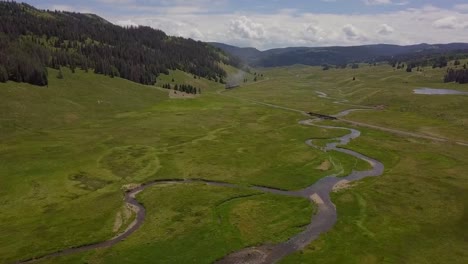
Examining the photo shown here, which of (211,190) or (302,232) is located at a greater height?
(302,232)

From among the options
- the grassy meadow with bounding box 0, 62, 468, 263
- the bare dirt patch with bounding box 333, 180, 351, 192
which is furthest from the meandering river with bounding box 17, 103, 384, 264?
the grassy meadow with bounding box 0, 62, 468, 263

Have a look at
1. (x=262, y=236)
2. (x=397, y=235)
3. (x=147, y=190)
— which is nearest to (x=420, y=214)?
(x=397, y=235)

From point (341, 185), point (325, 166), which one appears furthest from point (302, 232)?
point (325, 166)

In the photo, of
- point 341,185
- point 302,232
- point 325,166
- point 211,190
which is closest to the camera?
point 302,232

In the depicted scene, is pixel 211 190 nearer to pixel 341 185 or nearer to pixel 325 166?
pixel 341 185

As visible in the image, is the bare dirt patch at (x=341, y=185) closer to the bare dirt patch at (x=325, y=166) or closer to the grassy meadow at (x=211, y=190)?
the grassy meadow at (x=211, y=190)

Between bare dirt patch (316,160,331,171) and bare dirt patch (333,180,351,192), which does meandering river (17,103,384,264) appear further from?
bare dirt patch (316,160,331,171)

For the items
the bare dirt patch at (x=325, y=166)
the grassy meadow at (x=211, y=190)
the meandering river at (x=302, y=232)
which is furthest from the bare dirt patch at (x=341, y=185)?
the bare dirt patch at (x=325, y=166)

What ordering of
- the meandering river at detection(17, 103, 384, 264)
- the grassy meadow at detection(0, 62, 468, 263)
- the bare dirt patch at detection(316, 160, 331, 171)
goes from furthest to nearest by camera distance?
the bare dirt patch at detection(316, 160, 331, 171) < the grassy meadow at detection(0, 62, 468, 263) < the meandering river at detection(17, 103, 384, 264)
